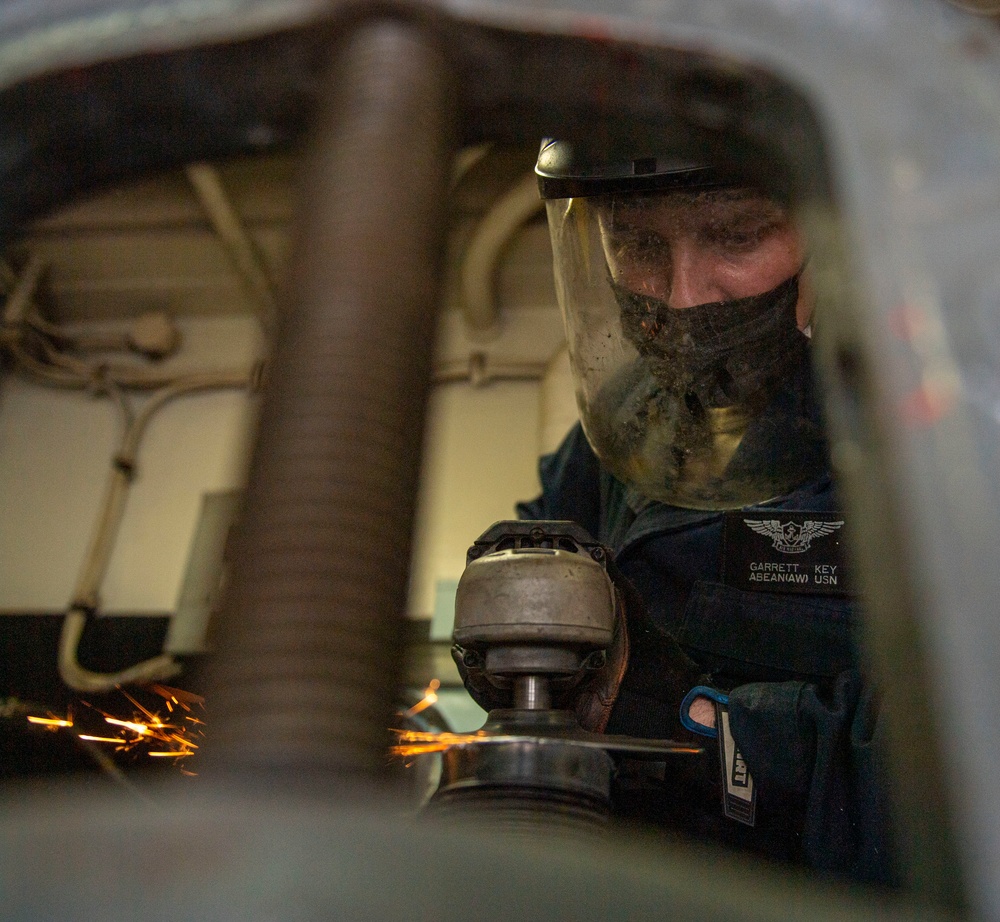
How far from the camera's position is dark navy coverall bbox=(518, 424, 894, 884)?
96 centimetres

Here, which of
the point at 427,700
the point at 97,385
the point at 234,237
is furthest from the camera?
the point at 97,385

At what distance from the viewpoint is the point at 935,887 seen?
1.10 feet

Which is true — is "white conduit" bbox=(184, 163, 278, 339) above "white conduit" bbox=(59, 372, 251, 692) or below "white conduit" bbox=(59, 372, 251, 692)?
above

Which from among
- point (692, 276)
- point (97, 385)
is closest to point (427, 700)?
point (692, 276)

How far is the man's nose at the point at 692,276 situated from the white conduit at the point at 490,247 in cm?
141

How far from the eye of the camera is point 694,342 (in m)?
1.32

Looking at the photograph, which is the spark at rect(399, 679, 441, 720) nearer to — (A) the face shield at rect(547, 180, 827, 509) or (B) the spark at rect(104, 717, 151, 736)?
(B) the spark at rect(104, 717, 151, 736)

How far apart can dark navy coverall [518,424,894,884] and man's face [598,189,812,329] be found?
0.35m

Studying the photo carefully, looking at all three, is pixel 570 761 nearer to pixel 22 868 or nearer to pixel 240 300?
pixel 22 868

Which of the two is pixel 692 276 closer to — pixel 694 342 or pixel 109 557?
pixel 694 342

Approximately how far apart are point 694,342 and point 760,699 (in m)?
0.55

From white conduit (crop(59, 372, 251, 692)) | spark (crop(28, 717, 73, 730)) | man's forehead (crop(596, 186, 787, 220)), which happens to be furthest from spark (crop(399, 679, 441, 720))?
man's forehead (crop(596, 186, 787, 220))

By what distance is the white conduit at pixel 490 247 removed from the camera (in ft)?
8.89

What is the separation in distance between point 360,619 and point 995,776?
0.26 metres
